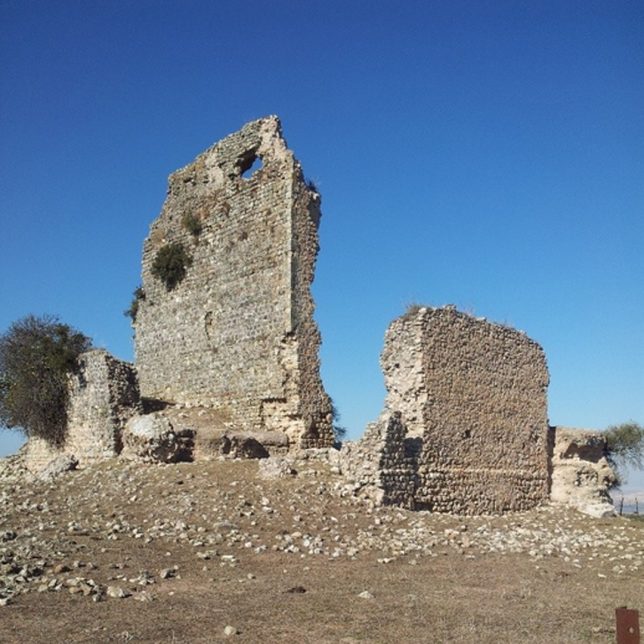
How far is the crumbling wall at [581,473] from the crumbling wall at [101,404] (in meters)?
9.66

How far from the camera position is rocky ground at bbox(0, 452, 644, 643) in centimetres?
646

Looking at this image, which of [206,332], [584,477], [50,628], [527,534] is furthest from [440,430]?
[50,628]

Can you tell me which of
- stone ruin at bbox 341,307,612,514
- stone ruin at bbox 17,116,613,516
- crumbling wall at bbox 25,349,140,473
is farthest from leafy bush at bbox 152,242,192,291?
stone ruin at bbox 341,307,612,514

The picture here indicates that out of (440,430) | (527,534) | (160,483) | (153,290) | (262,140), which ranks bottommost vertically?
(527,534)

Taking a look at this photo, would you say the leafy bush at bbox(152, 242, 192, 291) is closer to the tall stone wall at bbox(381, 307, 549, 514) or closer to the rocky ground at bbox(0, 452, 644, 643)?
the rocky ground at bbox(0, 452, 644, 643)

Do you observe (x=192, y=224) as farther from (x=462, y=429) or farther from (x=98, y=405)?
(x=462, y=429)

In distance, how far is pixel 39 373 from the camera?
63.3 ft

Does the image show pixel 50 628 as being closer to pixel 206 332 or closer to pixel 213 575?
pixel 213 575

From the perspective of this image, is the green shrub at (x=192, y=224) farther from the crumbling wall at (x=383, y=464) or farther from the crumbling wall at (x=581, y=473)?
the crumbling wall at (x=581, y=473)

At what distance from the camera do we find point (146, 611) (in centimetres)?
676

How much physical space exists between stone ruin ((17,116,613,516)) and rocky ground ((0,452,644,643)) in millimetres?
981

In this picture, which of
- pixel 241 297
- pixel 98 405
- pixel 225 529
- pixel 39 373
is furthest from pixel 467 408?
pixel 39 373

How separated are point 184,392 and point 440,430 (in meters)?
7.09

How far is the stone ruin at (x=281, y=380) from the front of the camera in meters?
13.9
